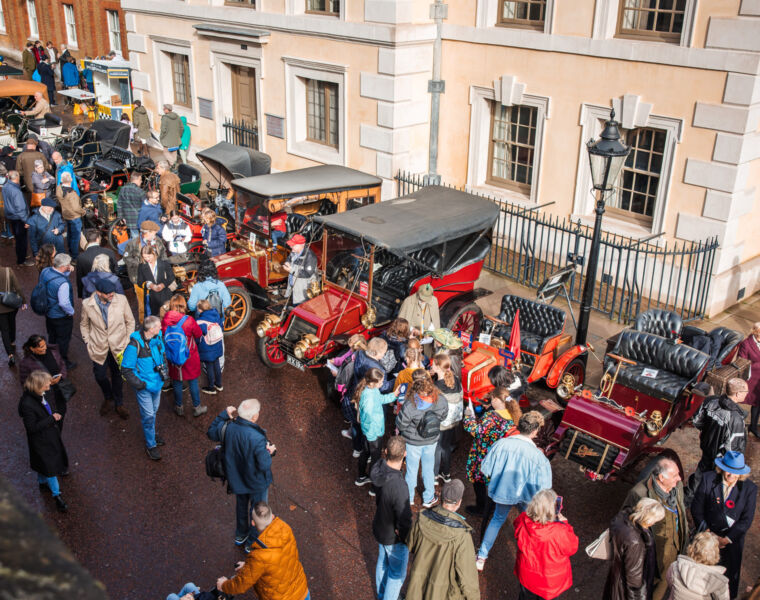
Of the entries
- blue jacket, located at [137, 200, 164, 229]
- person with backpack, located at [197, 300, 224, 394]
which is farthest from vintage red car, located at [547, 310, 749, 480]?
blue jacket, located at [137, 200, 164, 229]

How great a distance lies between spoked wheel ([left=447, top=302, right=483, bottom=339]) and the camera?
10.4 meters

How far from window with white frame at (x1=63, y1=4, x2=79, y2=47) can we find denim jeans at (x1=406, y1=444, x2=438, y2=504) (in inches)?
1157

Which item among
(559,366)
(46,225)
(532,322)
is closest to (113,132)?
(46,225)

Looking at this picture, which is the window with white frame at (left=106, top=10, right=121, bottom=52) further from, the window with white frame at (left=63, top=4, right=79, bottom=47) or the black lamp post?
the black lamp post

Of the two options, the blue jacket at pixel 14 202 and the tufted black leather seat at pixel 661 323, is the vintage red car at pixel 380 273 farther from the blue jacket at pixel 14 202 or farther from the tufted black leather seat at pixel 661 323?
the blue jacket at pixel 14 202

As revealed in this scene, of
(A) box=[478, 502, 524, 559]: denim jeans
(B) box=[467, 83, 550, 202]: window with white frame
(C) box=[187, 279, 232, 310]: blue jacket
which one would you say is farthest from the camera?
(B) box=[467, 83, 550, 202]: window with white frame

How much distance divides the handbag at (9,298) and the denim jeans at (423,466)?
589 centimetres

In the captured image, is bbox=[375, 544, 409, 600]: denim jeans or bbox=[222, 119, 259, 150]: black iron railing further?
bbox=[222, 119, 259, 150]: black iron railing

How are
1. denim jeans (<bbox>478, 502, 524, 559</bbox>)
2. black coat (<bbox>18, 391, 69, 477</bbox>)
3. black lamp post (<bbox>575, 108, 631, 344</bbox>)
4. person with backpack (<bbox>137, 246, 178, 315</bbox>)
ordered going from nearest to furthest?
denim jeans (<bbox>478, 502, 524, 559</bbox>), black coat (<bbox>18, 391, 69, 477</bbox>), black lamp post (<bbox>575, 108, 631, 344</bbox>), person with backpack (<bbox>137, 246, 178, 315</bbox>)

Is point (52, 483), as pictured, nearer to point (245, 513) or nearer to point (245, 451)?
point (245, 513)

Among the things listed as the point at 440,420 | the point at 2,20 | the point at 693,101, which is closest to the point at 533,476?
the point at 440,420

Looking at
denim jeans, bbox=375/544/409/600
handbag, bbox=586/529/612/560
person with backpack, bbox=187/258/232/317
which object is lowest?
denim jeans, bbox=375/544/409/600

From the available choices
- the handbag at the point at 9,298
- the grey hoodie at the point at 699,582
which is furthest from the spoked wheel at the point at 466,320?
the handbag at the point at 9,298

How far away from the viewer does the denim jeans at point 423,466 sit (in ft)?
22.5
